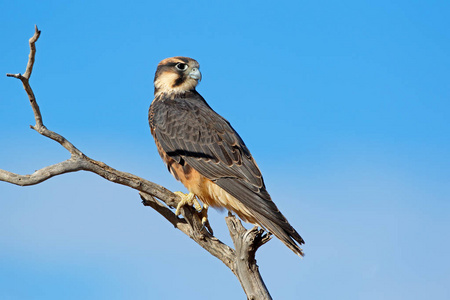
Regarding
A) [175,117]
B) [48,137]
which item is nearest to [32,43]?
[48,137]

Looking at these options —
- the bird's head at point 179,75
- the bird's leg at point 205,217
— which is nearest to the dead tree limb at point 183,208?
the bird's leg at point 205,217

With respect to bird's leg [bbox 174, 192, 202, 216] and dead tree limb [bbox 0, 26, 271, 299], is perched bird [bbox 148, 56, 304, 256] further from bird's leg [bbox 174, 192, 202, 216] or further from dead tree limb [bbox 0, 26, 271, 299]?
dead tree limb [bbox 0, 26, 271, 299]

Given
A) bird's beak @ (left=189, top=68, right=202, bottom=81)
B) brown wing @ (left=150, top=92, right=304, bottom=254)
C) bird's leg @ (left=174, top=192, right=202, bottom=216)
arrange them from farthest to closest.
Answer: bird's beak @ (left=189, top=68, right=202, bottom=81)
bird's leg @ (left=174, top=192, right=202, bottom=216)
brown wing @ (left=150, top=92, right=304, bottom=254)

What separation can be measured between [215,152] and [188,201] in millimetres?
549

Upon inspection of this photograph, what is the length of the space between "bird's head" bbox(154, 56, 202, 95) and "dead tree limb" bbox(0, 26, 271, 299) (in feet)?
4.63

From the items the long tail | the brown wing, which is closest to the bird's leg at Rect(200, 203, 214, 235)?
the brown wing

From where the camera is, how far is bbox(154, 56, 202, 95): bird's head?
5.96m

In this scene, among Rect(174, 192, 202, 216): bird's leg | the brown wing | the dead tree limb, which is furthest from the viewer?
Rect(174, 192, 202, 216): bird's leg

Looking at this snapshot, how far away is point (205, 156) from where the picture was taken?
5.21 meters

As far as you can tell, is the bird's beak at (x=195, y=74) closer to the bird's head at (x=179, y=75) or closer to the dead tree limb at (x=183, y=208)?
the bird's head at (x=179, y=75)

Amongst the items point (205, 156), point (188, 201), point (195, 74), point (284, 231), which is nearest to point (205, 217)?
point (188, 201)

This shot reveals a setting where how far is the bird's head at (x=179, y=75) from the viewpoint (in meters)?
5.96

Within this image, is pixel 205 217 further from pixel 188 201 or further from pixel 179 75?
pixel 179 75

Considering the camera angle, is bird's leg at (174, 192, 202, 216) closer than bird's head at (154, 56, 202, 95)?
Yes
